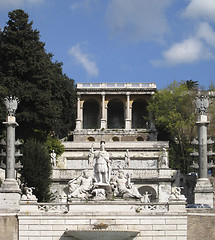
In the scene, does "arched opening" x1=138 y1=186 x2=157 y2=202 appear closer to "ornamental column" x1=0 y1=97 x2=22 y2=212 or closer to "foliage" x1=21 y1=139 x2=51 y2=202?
"foliage" x1=21 y1=139 x2=51 y2=202

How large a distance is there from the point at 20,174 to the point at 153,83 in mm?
31468

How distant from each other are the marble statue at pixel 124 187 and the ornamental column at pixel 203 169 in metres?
7.76

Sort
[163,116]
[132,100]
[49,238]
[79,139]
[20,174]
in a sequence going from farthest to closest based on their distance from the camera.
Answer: [132,100] < [79,139] < [163,116] < [20,174] < [49,238]

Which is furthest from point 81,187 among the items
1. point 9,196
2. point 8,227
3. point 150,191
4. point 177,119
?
point 177,119

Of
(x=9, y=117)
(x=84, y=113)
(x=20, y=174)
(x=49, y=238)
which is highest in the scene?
(x=84, y=113)

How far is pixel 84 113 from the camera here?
263 ft

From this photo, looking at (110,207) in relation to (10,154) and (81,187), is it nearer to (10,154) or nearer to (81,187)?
(81,187)

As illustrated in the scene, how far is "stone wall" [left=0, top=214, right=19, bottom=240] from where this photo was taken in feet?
103

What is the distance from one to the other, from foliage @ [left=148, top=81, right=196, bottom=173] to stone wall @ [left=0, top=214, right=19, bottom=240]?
80.1ft

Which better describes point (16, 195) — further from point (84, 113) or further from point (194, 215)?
point (84, 113)

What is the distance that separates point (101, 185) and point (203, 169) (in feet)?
35.4

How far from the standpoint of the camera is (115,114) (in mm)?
80625

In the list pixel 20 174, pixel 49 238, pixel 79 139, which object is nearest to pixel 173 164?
pixel 20 174

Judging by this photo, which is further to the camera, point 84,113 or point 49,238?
point 84,113
